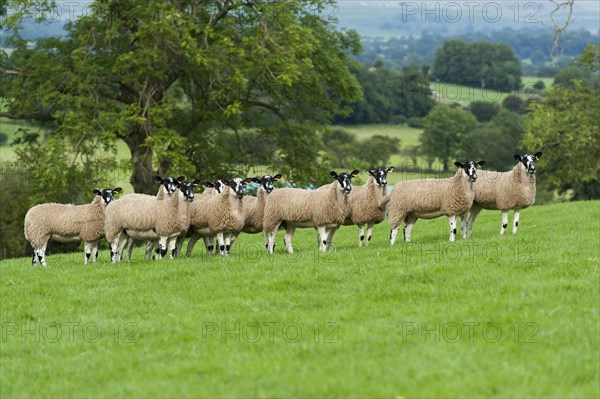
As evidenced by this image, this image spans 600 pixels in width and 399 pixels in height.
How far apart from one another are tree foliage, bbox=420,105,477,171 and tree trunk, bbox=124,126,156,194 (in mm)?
63018

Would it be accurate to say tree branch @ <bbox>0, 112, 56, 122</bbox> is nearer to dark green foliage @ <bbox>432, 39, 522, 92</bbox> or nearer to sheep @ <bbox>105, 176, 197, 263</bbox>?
sheep @ <bbox>105, 176, 197, 263</bbox>

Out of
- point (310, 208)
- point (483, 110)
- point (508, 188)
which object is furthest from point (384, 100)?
point (310, 208)

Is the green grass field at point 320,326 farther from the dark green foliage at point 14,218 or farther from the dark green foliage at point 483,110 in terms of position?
the dark green foliage at point 483,110

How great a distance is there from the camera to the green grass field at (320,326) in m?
9.83

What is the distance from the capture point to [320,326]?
1206 cm

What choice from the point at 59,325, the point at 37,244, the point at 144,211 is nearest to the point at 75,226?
the point at 37,244

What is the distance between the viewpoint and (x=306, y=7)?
3791cm

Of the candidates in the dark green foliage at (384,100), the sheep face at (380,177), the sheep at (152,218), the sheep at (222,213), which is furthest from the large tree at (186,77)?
the dark green foliage at (384,100)

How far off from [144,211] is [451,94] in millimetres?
114601

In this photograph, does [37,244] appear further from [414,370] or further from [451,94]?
[451,94]

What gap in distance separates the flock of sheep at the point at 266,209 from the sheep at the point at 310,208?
0.02m

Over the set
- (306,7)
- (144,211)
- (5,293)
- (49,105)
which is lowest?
(5,293)

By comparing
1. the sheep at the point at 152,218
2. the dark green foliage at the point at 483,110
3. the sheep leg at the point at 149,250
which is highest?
the dark green foliage at the point at 483,110

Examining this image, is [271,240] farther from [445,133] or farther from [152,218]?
[445,133]
